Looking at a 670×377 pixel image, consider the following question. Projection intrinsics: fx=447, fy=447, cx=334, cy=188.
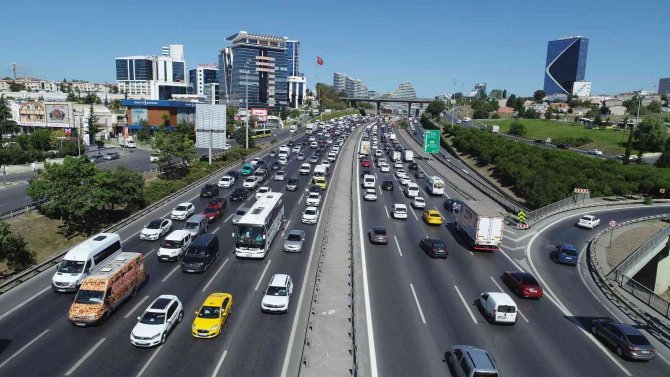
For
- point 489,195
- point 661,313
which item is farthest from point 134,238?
point 489,195

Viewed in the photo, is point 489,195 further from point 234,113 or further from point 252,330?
point 234,113

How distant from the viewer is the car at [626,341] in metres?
21.2

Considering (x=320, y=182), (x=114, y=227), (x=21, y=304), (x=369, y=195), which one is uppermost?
(x=320, y=182)

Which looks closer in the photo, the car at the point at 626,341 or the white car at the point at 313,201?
the car at the point at 626,341

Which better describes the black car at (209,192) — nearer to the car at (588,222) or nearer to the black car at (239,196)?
the black car at (239,196)

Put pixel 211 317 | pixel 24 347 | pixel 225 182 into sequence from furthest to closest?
pixel 225 182
pixel 211 317
pixel 24 347

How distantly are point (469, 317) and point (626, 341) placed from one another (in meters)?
7.42

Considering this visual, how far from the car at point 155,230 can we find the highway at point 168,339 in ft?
16.6

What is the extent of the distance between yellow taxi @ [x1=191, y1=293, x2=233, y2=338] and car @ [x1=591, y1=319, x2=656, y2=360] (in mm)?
19576

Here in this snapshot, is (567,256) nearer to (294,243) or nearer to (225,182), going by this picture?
(294,243)

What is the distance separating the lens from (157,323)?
826 inches

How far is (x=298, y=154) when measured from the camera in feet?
307

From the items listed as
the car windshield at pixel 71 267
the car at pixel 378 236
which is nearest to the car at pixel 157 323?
the car windshield at pixel 71 267

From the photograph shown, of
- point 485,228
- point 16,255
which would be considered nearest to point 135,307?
point 16,255
